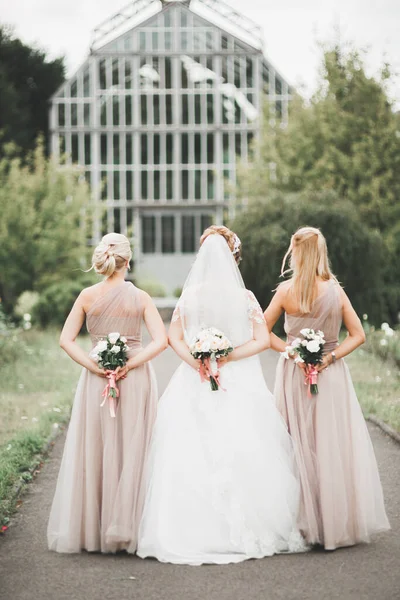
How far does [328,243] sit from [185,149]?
65.6 ft

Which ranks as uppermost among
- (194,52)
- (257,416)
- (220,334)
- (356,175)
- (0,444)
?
(194,52)

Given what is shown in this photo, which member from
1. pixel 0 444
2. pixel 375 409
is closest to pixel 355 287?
pixel 375 409

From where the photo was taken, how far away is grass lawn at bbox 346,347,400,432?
9.32 metres

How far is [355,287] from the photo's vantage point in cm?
1828

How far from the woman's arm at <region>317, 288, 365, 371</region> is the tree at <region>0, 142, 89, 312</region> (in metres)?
16.8

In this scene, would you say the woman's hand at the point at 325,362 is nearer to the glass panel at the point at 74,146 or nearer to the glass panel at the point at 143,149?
the glass panel at the point at 143,149

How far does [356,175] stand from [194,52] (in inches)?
662

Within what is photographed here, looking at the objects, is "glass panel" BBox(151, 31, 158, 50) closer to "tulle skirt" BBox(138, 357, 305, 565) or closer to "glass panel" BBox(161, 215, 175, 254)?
"glass panel" BBox(161, 215, 175, 254)

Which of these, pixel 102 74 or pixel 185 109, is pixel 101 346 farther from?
pixel 102 74

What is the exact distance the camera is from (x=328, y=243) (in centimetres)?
1789

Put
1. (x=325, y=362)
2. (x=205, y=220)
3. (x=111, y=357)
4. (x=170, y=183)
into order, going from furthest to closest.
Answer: (x=205, y=220)
(x=170, y=183)
(x=325, y=362)
(x=111, y=357)

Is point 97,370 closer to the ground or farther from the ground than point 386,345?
farther from the ground

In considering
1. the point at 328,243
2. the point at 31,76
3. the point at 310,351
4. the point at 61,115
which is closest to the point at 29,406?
the point at 310,351

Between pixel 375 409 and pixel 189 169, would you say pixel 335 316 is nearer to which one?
pixel 375 409
